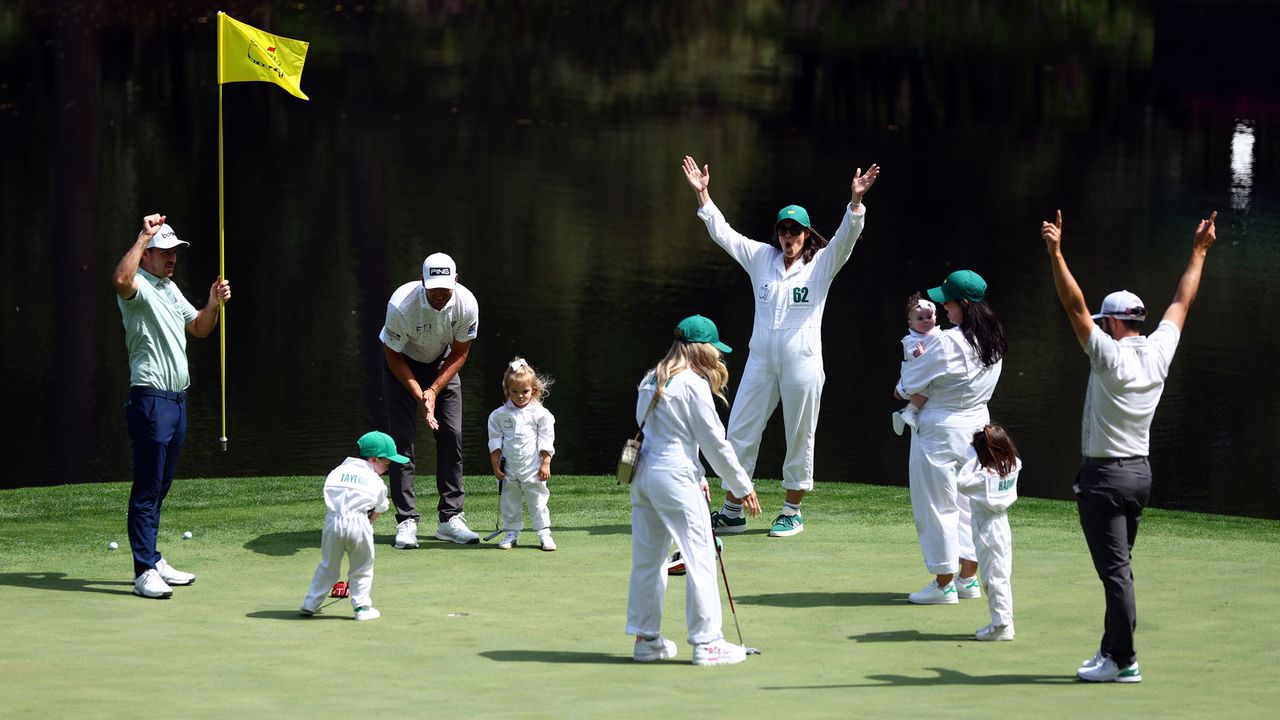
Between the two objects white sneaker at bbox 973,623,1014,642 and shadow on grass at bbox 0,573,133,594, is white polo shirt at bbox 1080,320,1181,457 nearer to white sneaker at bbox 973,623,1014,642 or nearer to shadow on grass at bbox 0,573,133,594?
white sneaker at bbox 973,623,1014,642

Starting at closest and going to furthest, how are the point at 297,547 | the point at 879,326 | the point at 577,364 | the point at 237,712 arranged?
the point at 237,712
the point at 297,547
the point at 577,364
the point at 879,326

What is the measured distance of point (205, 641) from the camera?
30.6ft

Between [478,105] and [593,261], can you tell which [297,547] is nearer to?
[593,261]

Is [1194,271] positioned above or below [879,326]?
above

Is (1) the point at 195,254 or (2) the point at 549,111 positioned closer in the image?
(1) the point at 195,254

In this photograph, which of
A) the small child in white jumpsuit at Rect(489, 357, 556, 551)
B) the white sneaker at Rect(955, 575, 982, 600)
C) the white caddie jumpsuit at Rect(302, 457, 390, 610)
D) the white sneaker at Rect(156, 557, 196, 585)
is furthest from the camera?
the small child in white jumpsuit at Rect(489, 357, 556, 551)

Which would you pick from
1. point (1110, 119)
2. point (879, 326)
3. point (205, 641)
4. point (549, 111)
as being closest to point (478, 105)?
point (549, 111)

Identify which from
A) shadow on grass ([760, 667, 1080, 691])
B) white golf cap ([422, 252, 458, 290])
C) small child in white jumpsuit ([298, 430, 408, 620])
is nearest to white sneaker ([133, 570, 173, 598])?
small child in white jumpsuit ([298, 430, 408, 620])

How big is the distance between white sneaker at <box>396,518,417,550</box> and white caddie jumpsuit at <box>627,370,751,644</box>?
119 inches

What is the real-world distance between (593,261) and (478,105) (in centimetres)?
1505

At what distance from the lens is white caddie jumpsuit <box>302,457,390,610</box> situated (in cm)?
966

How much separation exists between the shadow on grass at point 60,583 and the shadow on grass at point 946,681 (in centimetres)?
412

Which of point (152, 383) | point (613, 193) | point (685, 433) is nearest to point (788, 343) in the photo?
point (685, 433)

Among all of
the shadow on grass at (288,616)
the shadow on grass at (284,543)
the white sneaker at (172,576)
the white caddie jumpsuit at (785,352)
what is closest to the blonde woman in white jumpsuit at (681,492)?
the shadow on grass at (288,616)
